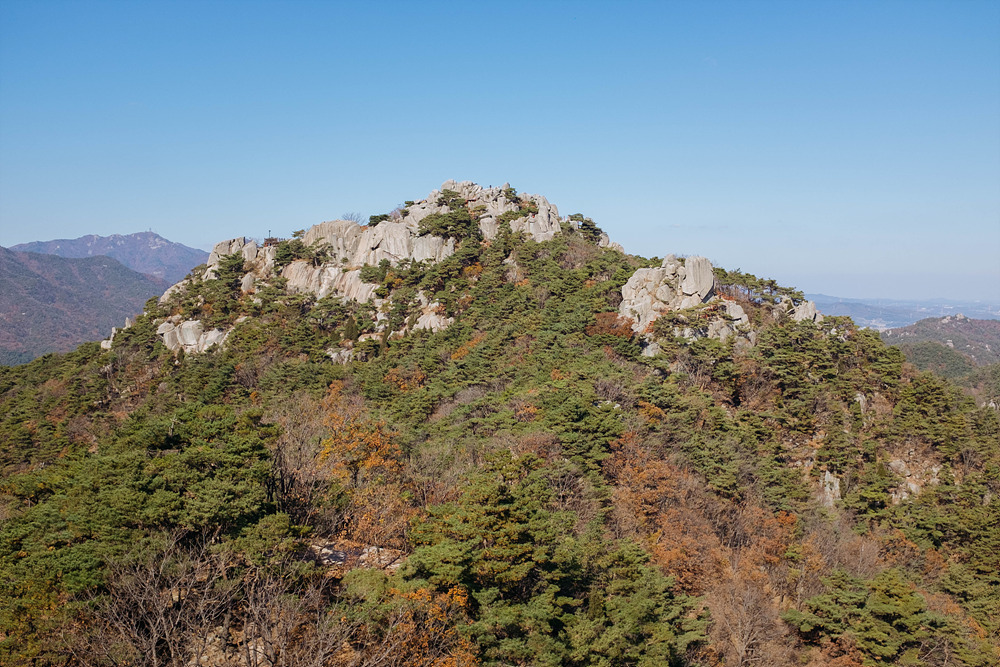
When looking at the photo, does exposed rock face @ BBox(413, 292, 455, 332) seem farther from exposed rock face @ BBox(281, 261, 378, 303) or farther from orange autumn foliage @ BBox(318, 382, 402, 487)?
orange autumn foliage @ BBox(318, 382, 402, 487)

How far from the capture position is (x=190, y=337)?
44.9 metres

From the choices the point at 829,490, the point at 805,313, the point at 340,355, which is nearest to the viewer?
the point at 829,490

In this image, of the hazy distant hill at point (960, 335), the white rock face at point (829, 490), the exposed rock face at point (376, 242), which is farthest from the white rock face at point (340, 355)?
the hazy distant hill at point (960, 335)

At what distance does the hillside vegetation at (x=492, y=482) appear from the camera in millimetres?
11312

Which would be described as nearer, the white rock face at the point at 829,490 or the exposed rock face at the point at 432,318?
the white rock face at the point at 829,490

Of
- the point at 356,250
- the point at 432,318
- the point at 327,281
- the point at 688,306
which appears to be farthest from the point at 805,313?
the point at 327,281

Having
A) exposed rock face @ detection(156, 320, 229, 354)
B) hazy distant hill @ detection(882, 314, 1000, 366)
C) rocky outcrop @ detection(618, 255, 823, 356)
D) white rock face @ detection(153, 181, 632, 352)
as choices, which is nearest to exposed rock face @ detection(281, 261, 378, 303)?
white rock face @ detection(153, 181, 632, 352)

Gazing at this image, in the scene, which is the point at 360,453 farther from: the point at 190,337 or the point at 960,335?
the point at 960,335

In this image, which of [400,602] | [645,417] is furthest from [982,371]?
[400,602]

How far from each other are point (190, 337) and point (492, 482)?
38958 mm

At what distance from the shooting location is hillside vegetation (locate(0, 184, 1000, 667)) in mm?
11312

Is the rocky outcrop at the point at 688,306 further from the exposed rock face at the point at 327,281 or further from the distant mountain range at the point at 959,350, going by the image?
the exposed rock face at the point at 327,281

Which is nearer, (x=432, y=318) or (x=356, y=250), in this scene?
(x=432, y=318)

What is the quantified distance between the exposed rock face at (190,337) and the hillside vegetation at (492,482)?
0.78 meters
